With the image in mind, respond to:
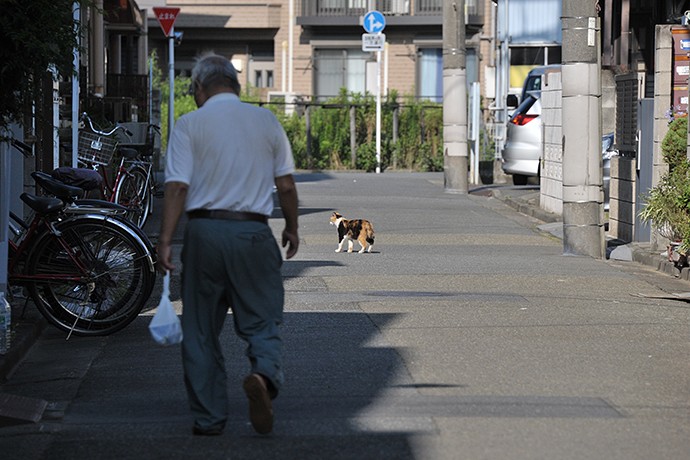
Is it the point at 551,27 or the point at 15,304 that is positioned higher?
the point at 551,27

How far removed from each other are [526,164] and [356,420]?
1690 cm

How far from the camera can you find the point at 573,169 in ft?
47.5

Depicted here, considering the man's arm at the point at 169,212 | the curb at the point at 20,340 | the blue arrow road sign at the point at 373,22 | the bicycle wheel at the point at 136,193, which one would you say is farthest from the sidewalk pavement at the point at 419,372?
the blue arrow road sign at the point at 373,22

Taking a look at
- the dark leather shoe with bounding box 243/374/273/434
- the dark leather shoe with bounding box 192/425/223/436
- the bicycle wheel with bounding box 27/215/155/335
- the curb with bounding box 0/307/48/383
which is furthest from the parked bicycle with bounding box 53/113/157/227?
the dark leather shoe with bounding box 243/374/273/434

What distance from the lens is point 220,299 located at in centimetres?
646

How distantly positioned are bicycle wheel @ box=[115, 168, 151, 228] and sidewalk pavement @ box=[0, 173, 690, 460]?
218 centimetres

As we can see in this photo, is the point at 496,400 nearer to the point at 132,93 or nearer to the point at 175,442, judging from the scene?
the point at 175,442

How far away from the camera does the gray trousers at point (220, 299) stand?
6.32 meters

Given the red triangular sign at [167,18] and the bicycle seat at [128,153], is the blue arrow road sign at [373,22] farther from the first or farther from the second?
the bicycle seat at [128,153]

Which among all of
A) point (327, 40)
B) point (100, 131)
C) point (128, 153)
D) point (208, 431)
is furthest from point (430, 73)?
point (208, 431)

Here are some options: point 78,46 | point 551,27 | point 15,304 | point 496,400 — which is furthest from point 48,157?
point 551,27

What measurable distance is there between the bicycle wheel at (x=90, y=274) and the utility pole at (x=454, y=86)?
1501cm

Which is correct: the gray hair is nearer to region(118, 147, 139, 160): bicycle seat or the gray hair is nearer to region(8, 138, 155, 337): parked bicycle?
region(8, 138, 155, 337): parked bicycle

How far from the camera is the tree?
23.2 feet
